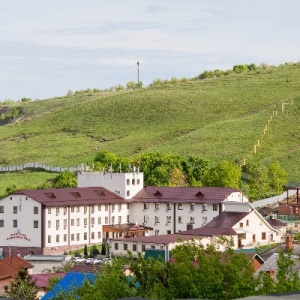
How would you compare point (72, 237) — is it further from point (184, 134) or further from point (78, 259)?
point (184, 134)

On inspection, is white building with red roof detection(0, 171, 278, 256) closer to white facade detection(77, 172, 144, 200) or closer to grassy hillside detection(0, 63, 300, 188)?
white facade detection(77, 172, 144, 200)

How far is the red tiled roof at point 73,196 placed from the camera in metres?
96.1

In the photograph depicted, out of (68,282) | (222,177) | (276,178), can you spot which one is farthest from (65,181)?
(68,282)

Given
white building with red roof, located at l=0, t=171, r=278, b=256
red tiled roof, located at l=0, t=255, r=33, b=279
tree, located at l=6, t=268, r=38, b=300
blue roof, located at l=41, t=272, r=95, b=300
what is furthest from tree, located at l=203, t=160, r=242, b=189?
tree, located at l=6, t=268, r=38, b=300

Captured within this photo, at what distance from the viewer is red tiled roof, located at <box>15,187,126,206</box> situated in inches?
3784

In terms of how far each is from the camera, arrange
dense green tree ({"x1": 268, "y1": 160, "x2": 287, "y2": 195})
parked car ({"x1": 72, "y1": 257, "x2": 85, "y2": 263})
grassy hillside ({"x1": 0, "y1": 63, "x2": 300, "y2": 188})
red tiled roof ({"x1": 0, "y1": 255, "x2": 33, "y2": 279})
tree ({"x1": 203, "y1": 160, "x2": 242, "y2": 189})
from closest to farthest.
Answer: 1. red tiled roof ({"x1": 0, "y1": 255, "x2": 33, "y2": 279})
2. parked car ({"x1": 72, "y1": 257, "x2": 85, "y2": 263})
3. tree ({"x1": 203, "y1": 160, "x2": 242, "y2": 189})
4. dense green tree ({"x1": 268, "y1": 160, "x2": 287, "y2": 195})
5. grassy hillside ({"x1": 0, "y1": 63, "x2": 300, "y2": 188})

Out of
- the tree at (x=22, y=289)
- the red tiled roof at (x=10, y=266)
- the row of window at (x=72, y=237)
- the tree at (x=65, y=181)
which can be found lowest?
the tree at (x=22, y=289)

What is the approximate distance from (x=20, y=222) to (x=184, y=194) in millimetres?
15203

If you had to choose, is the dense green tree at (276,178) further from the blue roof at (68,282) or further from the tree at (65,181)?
the blue roof at (68,282)

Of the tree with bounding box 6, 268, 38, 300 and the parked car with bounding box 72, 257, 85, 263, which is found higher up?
the parked car with bounding box 72, 257, 85, 263

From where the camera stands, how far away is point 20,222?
9538 centimetres

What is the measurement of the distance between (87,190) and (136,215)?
5.06m

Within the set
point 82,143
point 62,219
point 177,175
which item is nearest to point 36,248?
point 62,219

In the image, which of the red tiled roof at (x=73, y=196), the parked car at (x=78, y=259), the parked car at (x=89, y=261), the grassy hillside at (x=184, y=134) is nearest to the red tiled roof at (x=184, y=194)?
the red tiled roof at (x=73, y=196)
